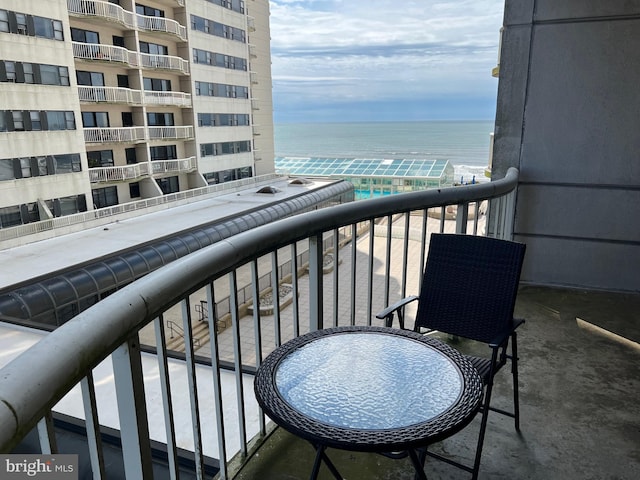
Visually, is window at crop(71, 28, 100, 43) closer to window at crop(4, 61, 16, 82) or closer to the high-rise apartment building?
the high-rise apartment building

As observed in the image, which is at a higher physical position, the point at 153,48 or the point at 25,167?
the point at 153,48

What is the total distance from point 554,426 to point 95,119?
1850 centimetres

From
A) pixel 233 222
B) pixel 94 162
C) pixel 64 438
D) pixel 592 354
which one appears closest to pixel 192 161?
pixel 94 162

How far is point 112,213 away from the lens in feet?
51.9

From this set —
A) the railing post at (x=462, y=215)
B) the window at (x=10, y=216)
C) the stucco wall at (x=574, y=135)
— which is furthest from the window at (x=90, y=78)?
the railing post at (x=462, y=215)

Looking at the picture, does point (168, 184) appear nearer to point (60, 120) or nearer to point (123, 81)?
point (123, 81)

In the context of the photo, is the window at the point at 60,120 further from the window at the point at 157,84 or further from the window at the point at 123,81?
the window at the point at 157,84

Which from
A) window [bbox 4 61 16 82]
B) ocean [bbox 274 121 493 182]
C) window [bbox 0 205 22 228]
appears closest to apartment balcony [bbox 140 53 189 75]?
window [bbox 4 61 16 82]

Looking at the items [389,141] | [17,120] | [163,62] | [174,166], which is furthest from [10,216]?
[389,141]

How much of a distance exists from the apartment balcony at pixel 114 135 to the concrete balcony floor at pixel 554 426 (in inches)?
672

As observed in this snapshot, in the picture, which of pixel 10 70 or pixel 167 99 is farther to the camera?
pixel 167 99

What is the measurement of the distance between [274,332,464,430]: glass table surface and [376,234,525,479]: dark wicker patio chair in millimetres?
323

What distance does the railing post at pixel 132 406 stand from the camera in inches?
38.3

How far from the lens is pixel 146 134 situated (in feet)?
61.8
